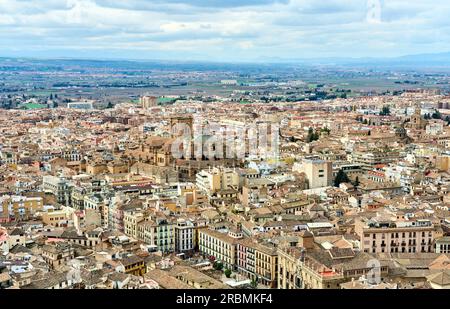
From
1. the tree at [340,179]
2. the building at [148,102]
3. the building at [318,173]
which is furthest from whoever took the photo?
the building at [148,102]

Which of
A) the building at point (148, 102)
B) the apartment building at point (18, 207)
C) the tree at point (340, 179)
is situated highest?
the apartment building at point (18, 207)

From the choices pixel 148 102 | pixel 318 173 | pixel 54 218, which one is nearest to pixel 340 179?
pixel 318 173

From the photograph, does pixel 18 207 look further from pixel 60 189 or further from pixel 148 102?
pixel 148 102

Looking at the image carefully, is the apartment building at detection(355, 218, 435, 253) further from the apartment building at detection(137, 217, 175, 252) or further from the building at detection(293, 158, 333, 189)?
the building at detection(293, 158, 333, 189)

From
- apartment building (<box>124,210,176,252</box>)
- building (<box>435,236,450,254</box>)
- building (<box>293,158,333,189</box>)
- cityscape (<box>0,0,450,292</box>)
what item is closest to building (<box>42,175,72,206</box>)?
cityscape (<box>0,0,450,292</box>)

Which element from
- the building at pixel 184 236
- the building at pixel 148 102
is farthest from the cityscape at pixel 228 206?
the building at pixel 148 102

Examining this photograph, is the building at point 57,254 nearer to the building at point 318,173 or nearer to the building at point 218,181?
the building at point 218,181

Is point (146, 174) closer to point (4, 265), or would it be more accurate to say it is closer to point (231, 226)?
point (231, 226)

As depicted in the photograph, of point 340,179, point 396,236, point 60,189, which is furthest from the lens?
point 340,179
